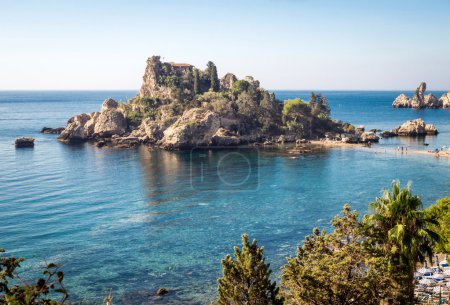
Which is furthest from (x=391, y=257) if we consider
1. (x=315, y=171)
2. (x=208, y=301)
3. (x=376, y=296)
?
(x=315, y=171)

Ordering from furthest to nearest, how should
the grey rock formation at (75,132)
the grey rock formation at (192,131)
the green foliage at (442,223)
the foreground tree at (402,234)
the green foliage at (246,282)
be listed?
the grey rock formation at (75,132), the grey rock formation at (192,131), the green foliage at (442,223), the green foliage at (246,282), the foreground tree at (402,234)

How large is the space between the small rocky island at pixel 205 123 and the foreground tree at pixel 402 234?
5181 inches

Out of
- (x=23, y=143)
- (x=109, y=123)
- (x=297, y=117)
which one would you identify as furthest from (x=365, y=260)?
(x=109, y=123)

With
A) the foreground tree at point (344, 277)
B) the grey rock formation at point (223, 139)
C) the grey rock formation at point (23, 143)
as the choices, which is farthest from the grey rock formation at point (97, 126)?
the foreground tree at point (344, 277)

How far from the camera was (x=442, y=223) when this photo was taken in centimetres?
4369

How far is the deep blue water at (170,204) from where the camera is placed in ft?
193

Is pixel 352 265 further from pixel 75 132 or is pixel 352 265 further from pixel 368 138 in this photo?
pixel 75 132

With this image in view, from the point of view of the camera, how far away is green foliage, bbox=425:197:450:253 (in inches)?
1676

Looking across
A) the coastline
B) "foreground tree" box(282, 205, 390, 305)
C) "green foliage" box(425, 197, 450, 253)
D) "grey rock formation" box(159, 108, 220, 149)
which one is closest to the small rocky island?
"grey rock formation" box(159, 108, 220, 149)

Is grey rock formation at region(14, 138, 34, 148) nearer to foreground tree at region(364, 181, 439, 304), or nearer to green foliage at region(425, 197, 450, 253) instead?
green foliage at region(425, 197, 450, 253)

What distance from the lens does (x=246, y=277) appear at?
3119 centimetres

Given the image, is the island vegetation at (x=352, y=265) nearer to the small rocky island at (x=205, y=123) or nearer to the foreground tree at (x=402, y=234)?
the foreground tree at (x=402, y=234)

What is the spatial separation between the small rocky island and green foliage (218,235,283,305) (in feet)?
425

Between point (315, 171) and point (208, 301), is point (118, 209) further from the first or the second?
point (315, 171)
